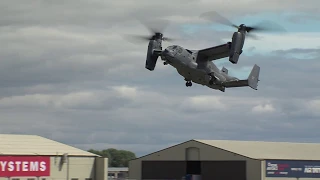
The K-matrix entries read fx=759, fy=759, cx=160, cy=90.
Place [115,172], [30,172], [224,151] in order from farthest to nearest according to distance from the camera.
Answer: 1. [115,172]
2. [224,151]
3. [30,172]

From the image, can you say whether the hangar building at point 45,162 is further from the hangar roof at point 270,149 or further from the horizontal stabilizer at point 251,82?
the hangar roof at point 270,149

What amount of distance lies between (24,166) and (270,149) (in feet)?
132

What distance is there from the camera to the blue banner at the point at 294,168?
92250mm

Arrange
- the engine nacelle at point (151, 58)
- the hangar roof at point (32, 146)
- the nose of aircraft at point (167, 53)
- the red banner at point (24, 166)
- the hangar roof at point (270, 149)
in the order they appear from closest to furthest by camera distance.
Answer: the nose of aircraft at point (167, 53), the engine nacelle at point (151, 58), the red banner at point (24, 166), the hangar roof at point (32, 146), the hangar roof at point (270, 149)

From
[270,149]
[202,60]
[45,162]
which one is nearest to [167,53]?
[202,60]

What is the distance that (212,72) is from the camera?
233 feet

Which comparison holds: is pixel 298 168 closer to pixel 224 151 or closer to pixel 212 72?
pixel 224 151

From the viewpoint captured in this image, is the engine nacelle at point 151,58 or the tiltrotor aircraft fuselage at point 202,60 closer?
the tiltrotor aircraft fuselage at point 202,60

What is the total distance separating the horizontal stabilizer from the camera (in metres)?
71.9

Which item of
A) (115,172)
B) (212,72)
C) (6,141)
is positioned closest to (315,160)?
(212,72)

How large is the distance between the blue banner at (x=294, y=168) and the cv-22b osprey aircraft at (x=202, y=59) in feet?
68.6

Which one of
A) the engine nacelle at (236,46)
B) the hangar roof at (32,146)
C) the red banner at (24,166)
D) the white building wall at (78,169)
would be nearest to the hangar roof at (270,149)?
the white building wall at (78,169)

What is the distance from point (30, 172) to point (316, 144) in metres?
53.2

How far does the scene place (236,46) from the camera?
6812 centimetres
